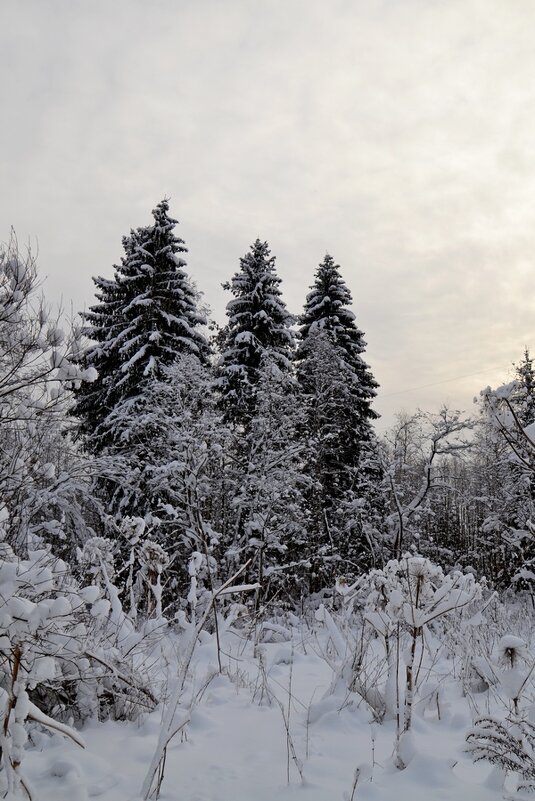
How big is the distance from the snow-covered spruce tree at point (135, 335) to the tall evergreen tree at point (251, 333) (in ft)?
3.83

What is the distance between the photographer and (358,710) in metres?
3.26

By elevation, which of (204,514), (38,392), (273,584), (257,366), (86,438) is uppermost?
(257,366)

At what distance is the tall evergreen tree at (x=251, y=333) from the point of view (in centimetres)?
1598

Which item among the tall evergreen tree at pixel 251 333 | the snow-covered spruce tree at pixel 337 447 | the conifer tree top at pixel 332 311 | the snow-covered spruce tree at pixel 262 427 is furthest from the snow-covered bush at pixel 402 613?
the conifer tree top at pixel 332 311

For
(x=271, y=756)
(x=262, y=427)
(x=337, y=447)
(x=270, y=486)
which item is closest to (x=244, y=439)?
(x=262, y=427)

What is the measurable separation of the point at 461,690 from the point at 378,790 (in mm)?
2217

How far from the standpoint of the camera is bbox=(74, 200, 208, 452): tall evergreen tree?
14602 millimetres

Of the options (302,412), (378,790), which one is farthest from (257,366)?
(378,790)

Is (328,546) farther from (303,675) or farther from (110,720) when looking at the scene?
(110,720)

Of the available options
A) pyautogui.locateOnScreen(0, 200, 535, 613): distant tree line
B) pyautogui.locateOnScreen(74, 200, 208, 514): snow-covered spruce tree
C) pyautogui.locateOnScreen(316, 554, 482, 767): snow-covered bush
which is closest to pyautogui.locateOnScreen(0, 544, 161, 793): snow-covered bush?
pyautogui.locateOnScreen(316, 554, 482, 767): snow-covered bush

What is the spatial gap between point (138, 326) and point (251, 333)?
12.1 feet

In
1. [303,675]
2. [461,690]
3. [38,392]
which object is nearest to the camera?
[461,690]

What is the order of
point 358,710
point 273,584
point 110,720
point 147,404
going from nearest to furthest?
point 110,720, point 358,710, point 147,404, point 273,584

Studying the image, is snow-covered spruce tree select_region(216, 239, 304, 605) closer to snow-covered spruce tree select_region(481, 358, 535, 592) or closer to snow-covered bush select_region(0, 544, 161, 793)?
snow-covered spruce tree select_region(481, 358, 535, 592)
